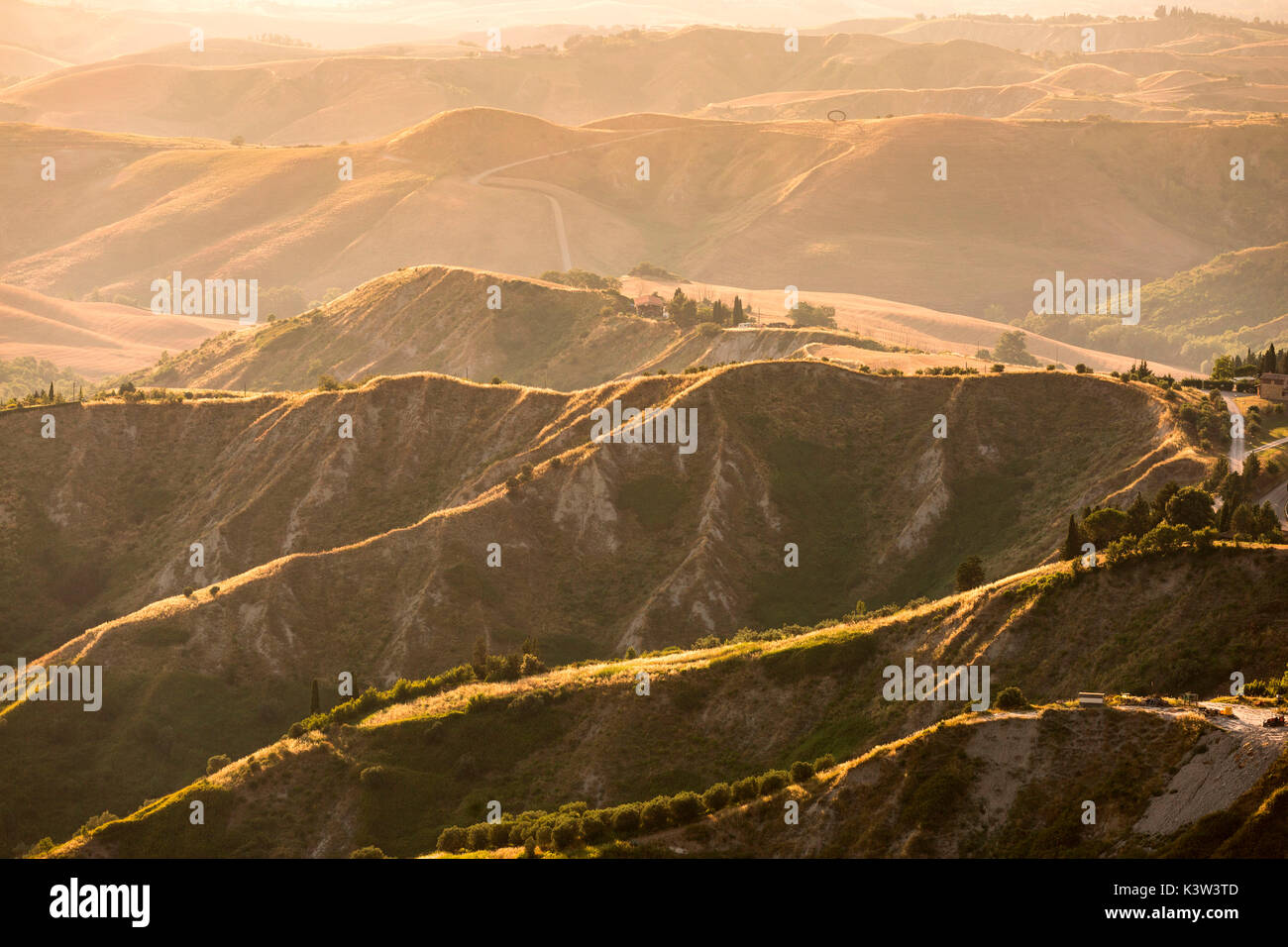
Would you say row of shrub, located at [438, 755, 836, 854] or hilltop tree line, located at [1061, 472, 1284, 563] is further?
hilltop tree line, located at [1061, 472, 1284, 563]

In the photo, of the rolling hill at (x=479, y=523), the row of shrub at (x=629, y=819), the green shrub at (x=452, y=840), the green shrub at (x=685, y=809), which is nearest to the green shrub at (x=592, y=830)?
the row of shrub at (x=629, y=819)

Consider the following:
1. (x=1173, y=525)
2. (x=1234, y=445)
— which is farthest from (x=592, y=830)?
(x=1234, y=445)

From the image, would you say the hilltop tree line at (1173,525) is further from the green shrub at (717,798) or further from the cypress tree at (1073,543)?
the green shrub at (717,798)

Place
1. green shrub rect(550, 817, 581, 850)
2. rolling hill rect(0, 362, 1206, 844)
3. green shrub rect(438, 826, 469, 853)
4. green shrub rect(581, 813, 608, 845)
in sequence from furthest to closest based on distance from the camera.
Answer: rolling hill rect(0, 362, 1206, 844) < green shrub rect(438, 826, 469, 853) < green shrub rect(581, 813, 608, 845) < green shrub rect(550, 817, 581, 850)

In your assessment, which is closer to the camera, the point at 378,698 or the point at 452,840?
the point at 452,840

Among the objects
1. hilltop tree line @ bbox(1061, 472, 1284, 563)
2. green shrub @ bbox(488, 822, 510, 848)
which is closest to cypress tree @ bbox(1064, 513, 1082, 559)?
hilltop tree line @ bbox(1061, 472, 1284, 563)

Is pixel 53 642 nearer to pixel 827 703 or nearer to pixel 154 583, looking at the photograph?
pixel 154 583

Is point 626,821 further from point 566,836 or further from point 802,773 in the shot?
point 802,773

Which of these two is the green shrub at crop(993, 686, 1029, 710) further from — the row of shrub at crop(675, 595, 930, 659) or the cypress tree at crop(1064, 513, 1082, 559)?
the row of shrub at crop(675, 595, 930, 659)

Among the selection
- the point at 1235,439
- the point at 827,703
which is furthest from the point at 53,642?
→ the point at 1235,439
